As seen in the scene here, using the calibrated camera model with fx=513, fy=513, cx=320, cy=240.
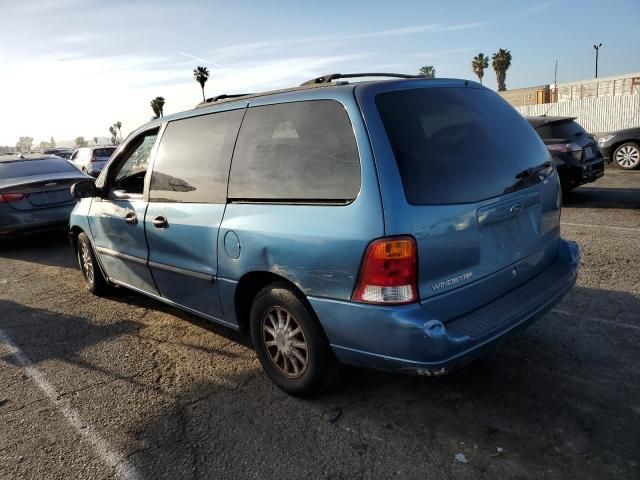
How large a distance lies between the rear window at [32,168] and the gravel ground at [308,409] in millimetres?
4900

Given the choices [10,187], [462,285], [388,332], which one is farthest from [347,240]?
[10,187]

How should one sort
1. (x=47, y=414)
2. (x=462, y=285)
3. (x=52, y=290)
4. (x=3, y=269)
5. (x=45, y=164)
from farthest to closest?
(x=45, y=164), (x=3, y=269), (x=52, y=290), (x=47, y=414), (x=462, y=285)

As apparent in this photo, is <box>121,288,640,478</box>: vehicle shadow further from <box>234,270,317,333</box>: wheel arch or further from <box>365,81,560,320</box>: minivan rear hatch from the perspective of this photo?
<box>365,81,560,320</box>: minivan rear hatch

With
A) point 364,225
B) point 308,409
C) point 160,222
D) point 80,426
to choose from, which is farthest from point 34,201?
point 364,225

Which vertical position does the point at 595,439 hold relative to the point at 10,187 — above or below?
below

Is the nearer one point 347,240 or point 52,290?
point 347,240

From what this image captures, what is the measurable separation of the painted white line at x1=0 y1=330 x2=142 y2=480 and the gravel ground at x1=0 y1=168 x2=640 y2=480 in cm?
1

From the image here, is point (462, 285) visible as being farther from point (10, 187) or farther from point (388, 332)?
point (10, 187)

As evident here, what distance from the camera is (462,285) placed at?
2637 mm

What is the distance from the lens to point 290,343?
3031 mm

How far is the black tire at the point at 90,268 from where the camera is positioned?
5211 millimetres

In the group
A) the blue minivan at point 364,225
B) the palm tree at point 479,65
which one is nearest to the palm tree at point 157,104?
the palm tree at point 479,65

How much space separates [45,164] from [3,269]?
8.77 feet

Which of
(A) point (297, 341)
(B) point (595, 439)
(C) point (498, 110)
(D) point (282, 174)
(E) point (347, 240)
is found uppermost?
(C) point (498, 110)
